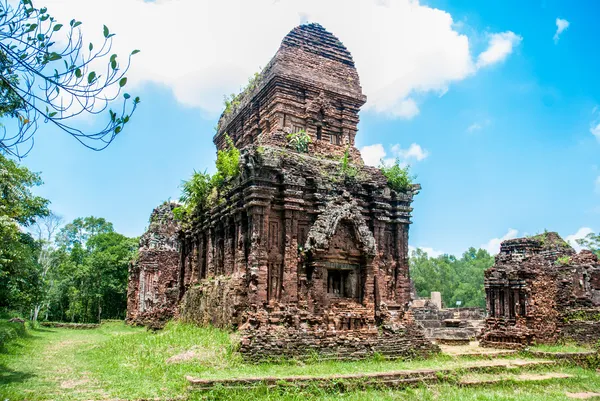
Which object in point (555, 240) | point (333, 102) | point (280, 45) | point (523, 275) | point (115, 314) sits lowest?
point (115, 314)

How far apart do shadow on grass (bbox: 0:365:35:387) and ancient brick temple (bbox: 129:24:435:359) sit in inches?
176

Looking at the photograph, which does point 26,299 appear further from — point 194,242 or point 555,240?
point 555,240

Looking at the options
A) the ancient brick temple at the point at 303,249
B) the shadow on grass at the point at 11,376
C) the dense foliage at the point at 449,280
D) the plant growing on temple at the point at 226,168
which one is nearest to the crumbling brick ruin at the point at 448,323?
the ancient brick temple at the point at 303,249

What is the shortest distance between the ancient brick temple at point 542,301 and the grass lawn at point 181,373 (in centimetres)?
420

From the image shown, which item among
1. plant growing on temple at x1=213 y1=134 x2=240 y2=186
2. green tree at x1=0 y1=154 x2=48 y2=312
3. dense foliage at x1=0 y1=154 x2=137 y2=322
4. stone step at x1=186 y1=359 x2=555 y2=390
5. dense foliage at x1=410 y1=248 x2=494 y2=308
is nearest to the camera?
stone step at x1=186 y1=359 x2=555 y2=390

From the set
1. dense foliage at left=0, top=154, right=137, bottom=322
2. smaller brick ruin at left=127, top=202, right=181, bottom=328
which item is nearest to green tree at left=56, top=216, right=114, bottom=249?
dense foliage at left=0, top=154, right=137, bottom=322

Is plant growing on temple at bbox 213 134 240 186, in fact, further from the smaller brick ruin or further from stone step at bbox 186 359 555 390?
the smaller brick ruin

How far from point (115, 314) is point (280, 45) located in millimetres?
34000

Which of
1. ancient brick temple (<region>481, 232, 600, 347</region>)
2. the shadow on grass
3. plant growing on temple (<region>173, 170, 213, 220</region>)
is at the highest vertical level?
plant growing on temple (<region>173, 170, 213, 220</region>)

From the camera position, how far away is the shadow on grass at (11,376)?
996cm

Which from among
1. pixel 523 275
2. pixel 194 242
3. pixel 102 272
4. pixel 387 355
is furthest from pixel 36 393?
pixel 102 272

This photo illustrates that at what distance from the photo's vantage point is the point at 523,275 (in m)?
18.3

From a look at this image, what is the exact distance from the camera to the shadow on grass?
32.7 ft

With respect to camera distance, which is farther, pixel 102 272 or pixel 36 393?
pixel 102 272
